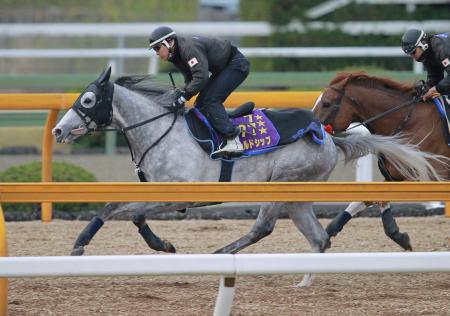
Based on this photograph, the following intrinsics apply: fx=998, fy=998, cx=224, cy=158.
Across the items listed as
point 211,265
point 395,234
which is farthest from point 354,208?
point 211,265

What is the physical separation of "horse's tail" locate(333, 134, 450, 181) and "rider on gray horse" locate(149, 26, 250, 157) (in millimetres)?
819

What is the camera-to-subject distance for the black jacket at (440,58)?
7082 millimetres

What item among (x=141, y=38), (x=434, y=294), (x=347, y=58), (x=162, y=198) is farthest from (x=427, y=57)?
(x=141, y=38)

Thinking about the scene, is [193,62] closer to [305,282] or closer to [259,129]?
[259,129]

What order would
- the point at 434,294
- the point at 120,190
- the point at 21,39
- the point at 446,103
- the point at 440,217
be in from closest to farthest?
the point at 120,190 < the point at 434,294 < the point at 446,103 < the point at 440,217 < the point at 21,39

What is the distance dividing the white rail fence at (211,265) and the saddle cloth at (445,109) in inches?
128

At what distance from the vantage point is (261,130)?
650cm

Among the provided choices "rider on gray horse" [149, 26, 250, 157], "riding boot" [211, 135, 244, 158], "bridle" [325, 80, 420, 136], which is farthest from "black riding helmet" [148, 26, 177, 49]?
"bridle" [325, 80, 420, 136]

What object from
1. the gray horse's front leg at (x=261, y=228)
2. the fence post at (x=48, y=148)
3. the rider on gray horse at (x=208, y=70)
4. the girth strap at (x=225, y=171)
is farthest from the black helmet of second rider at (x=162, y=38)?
the fence post at (x=48, y=148)

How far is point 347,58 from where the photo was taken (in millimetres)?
14781

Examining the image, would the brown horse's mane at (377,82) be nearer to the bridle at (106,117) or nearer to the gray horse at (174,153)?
the gray horse at (174,153)

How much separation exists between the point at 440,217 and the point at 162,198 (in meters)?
4.70

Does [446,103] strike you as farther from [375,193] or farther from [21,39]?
[21,39]

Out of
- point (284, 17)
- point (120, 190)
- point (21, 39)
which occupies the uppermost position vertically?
point (120, 190)
